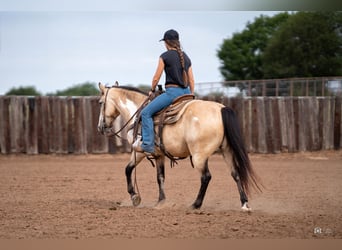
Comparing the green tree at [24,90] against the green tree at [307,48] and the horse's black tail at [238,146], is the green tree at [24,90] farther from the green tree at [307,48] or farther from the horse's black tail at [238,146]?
the horse's black tail at [238,146]

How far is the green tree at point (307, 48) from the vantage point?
16062 mm

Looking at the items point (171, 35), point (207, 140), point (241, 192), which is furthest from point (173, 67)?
point (241, 192)

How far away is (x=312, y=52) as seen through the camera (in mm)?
20125

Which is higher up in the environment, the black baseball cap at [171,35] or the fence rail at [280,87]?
the black baseball cap at [171,35]

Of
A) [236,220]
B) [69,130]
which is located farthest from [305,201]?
[69,130]

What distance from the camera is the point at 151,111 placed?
29.2 ft

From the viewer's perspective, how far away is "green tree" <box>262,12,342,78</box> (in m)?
16.1

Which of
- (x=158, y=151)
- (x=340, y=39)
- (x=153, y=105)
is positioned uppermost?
(x=340, y=39)

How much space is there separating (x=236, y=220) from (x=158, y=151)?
205 cm

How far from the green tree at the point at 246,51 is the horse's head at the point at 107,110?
76.9 feet

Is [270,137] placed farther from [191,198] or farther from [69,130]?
[191,198]

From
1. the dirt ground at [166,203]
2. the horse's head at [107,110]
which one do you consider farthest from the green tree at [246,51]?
the horse's head at [107,110]

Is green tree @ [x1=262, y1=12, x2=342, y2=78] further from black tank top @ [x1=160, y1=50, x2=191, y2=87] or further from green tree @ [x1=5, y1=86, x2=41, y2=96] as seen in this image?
green tree @ [x1=5, y1=86, x2=41, y2=96]

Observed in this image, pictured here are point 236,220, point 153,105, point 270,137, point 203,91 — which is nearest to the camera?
point 236,220
